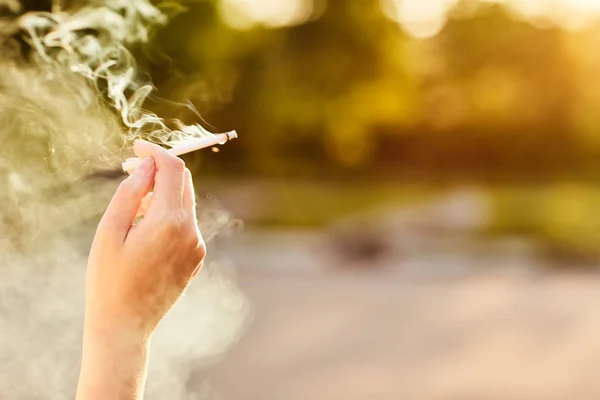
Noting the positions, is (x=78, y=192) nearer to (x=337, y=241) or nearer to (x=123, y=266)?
(x=123, y=266)

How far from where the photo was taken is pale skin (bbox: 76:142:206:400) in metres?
0.97

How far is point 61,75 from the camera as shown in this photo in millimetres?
1987

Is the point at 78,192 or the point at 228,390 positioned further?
the point at 228,390

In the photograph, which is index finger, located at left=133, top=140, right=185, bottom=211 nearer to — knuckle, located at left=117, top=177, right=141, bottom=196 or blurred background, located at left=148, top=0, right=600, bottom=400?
knuckle, located at left=117, top=177, right=141, bottom=196

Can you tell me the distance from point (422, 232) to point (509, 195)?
7.94m

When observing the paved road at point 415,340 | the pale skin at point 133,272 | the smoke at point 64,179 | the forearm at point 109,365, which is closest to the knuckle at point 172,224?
the pale skin at point 133,272

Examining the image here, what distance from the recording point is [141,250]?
38.4 inches

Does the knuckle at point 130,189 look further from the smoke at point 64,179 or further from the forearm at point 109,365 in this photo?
the smoke at point 64,179

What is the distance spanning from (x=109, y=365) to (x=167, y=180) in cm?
23

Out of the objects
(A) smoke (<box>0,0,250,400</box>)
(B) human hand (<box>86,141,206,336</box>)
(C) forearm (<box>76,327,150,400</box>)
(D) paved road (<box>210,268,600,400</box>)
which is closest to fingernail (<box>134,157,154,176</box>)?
(B) human hand (<box>86,141,206,336</box>)

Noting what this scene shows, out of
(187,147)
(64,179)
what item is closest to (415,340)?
(64,179)

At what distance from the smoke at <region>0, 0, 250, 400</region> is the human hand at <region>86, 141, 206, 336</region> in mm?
541

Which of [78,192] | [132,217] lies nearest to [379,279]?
[78,192]

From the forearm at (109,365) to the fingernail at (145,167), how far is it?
20cm
